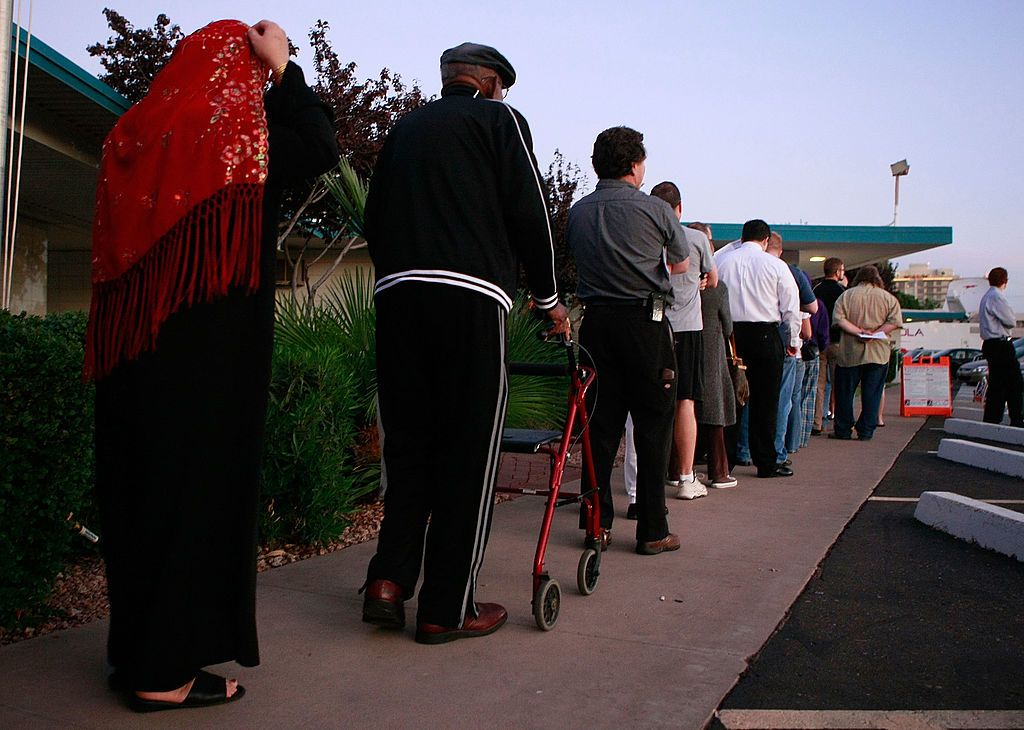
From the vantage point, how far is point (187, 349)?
9.42ft

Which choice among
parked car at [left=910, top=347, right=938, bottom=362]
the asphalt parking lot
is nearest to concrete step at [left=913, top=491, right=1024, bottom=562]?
the asphalt parking lot

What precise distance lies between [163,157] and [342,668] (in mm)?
1765

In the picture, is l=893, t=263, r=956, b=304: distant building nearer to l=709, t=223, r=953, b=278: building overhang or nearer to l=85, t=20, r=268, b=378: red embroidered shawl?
l=709, t=223, r=953, b=278: building overhang

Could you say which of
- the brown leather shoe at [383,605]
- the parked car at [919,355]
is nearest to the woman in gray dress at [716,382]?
the brown leather shoe at [383,605]

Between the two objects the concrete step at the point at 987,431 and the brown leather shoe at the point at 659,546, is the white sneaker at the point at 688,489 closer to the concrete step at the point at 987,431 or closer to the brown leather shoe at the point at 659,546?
the brown leather shoe at the point at 659,546

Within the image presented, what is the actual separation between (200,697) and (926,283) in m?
185

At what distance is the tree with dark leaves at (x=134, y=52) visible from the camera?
1352 cm

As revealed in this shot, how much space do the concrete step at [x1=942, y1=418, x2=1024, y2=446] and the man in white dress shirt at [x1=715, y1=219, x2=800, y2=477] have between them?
429 cm

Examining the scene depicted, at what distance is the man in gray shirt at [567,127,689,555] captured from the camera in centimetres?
517

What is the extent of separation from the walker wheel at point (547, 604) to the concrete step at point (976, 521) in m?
2.71

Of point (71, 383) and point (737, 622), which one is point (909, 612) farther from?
point (71, 383)

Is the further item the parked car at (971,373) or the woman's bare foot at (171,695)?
the parked car at (971,373)

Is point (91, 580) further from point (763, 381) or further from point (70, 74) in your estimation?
point (70, 74)

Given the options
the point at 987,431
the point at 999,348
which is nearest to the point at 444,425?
the point at 987,431
